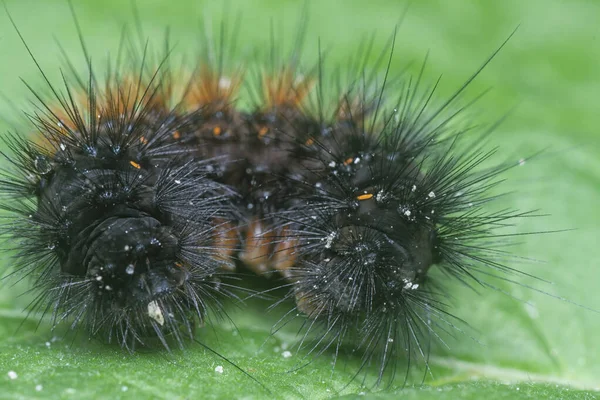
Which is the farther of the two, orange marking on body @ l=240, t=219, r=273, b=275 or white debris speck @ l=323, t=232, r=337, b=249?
orange marking on body @ l=240, t=219, r=273, b=275

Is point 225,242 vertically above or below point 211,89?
below

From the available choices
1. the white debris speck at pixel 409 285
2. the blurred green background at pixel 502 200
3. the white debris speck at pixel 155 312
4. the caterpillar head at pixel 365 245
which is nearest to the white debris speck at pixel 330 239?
the caterpillar head at pixel 365 245

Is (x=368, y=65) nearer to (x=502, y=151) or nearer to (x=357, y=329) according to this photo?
(x=502, y=151)

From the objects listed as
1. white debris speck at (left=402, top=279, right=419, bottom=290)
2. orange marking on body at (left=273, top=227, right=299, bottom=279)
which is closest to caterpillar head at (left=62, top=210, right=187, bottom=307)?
orange marking on body at (left=273, top=227, right=299, bottom=279)

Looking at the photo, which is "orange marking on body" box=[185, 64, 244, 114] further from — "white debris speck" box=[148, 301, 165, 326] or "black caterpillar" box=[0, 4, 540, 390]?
"white debris speck" box=[148, 301, 165, 326]

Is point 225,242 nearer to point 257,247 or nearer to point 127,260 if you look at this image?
point 257,247

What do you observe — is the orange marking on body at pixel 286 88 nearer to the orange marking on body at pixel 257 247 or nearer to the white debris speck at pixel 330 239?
the orange marking on body at pixel 257 247

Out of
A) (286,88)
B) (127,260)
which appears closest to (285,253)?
(127,260)
